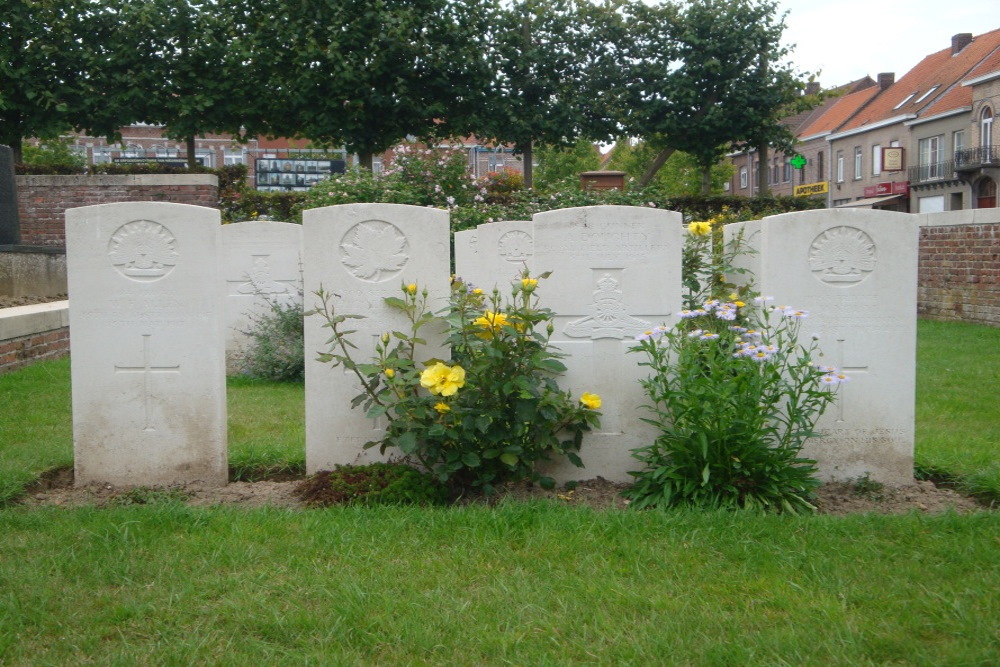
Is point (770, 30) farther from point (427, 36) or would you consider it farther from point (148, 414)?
point (148, 414)

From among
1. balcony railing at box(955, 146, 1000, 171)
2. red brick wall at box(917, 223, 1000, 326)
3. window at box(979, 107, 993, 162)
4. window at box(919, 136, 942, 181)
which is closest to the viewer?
red brick wall at box(917, 223, 1000, 326)

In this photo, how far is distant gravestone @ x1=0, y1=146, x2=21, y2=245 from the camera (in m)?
10.1

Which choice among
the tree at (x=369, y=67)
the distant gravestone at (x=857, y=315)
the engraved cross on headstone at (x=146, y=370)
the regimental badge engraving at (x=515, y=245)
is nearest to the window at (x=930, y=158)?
the tree at (x=369, y=67)

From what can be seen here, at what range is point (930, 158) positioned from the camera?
3825 centimetres

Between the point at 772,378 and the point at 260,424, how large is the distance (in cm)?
354

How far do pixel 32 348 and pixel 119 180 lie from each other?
10.3 metres

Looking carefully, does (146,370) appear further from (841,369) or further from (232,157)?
(232,157)

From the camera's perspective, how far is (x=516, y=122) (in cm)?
2220

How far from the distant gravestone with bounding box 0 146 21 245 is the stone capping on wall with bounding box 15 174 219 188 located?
6.73 meters

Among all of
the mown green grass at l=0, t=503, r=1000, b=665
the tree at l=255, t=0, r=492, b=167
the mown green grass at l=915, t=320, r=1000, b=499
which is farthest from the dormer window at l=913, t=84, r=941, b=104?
the mown green grass at l=0, t=503, r=1000, b=665

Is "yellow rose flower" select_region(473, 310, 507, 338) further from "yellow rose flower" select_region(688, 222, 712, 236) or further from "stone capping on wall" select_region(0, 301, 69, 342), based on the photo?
"stone capping on wall" select_region(0, 301, 69, 342)

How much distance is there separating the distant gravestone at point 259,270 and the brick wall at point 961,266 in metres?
9.72

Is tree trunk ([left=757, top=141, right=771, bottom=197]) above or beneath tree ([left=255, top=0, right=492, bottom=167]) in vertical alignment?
beneath

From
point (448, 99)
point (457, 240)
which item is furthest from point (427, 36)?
point (457, 240)
